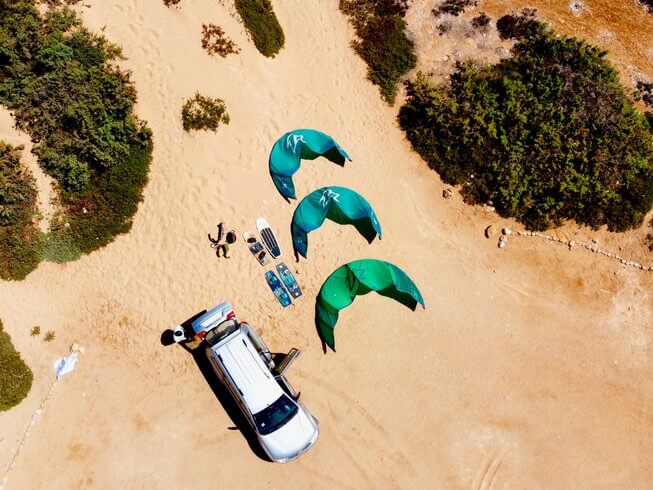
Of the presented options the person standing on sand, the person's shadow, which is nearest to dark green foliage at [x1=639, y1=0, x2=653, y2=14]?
the person standing on sand

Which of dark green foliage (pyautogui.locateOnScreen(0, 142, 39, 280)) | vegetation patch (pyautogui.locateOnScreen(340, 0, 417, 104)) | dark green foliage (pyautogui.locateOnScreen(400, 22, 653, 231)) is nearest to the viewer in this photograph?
dark green foliage (pyautogui.locateOnScreen(0, 142, 39, 280))

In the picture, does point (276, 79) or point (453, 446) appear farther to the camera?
point (276, 79)

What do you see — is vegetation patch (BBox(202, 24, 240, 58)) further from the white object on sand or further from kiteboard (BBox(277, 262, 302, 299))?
the white object on sand

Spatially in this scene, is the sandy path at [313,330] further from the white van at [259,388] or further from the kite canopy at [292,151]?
the white van at [259,388]

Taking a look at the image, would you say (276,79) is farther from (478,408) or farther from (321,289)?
(478,408)

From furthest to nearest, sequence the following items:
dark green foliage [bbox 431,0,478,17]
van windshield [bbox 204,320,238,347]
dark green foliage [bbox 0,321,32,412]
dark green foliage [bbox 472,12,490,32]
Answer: dark green foliage [bbox 431,0,478,17], dark green foliage [bbox 472,12,490,32], dark green foliage [bbox 0,321,32,412], van windshield [bbox 204,320,238,347]

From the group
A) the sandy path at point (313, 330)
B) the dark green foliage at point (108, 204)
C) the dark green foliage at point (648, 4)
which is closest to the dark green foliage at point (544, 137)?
the sandy path at point (313, 330)

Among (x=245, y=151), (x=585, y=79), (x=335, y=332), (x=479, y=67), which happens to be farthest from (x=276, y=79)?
(x=585, y=79)
